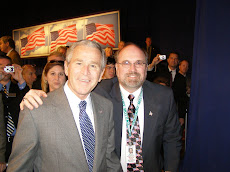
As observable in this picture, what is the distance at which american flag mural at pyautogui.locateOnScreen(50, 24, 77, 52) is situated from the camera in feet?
25.1

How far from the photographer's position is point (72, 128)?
119cm

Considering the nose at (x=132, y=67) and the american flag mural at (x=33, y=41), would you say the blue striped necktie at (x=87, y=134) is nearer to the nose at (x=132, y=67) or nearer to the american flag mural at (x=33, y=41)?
the nose at (x=132, y=67)

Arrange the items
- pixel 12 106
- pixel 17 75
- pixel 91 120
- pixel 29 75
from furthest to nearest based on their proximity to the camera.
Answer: pixel 29 75 < pixel 17 75 < pixel 12 106 < pixel 91 120

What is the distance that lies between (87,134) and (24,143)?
425mm

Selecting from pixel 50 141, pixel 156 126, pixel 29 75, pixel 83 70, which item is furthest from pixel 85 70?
pixel 29 75

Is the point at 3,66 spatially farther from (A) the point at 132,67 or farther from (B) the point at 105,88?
(A) the point at 132,67

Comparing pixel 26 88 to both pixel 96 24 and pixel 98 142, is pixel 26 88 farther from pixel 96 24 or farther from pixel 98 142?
pixel 96 24

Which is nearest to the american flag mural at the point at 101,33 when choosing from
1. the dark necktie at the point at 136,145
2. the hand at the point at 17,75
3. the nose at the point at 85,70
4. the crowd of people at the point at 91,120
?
the hand at the point at 17,75

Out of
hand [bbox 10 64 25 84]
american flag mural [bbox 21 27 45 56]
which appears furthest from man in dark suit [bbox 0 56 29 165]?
american flag mural [bbox 21 27 45 56]

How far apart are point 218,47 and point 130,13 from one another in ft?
16.6

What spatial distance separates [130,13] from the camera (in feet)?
20.9

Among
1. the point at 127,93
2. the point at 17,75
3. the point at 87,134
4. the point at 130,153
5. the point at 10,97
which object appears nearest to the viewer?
the point at 87,134

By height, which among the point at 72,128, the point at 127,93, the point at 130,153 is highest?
the point at 127,93

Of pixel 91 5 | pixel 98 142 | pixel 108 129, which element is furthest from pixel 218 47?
pixel 91 5
